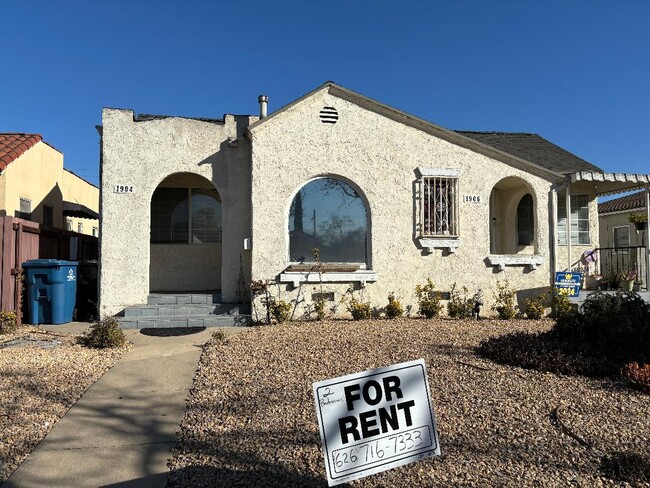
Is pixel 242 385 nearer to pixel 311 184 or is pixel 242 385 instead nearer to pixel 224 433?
pixel 224 433

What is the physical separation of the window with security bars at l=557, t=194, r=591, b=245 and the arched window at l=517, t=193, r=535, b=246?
0.81 metres

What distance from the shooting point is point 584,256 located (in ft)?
40.6

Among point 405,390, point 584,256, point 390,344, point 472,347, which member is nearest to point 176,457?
point 405,390

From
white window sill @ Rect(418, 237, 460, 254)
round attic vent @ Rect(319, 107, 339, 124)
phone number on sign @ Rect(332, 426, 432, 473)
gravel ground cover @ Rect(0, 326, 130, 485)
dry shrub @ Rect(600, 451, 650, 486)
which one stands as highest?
round attic vent @ Rect(319, 107, 339, 124)

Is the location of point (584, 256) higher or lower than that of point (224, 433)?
higher

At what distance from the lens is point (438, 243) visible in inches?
379

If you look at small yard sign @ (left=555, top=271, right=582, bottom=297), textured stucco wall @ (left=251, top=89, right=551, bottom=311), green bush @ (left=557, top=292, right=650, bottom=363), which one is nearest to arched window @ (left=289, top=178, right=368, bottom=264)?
textured stucco wall @ (left=251, top=89, right=551, bottom=311)

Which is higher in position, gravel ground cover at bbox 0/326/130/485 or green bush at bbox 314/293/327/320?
green bush at bbox 314/293/327/320

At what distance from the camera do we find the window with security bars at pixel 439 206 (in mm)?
9617

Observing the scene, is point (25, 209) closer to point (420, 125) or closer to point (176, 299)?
point (176, 299)

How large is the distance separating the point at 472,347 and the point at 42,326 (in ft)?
26.1

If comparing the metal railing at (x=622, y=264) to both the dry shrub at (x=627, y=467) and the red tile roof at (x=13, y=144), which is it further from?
the red tile roof at (x=13, y=144)

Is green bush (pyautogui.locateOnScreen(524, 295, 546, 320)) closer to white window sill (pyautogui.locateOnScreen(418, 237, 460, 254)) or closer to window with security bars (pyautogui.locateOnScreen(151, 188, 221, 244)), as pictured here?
white window sill (pyautogui.locateOnScreen(418, 237, 460, 254))

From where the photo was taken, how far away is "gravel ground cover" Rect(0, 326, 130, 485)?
3684 millimetres
